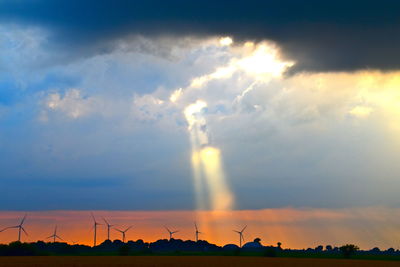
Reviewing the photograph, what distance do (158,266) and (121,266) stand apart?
7.96m

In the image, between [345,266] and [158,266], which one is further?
[345,266]

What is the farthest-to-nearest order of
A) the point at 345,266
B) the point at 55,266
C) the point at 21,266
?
the point at 345,266 < the point at 21,266 < the point at 55,266

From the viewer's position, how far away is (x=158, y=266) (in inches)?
4328

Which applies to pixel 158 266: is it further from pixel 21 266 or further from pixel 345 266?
pixel 345 266

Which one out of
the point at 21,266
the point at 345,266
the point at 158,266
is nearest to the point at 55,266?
the point at 21,266

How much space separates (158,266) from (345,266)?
58859 mm

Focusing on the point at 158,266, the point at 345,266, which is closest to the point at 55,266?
the point at 158,266

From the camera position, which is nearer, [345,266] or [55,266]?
[55,266]

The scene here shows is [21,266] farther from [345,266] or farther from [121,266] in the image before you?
[345,266]

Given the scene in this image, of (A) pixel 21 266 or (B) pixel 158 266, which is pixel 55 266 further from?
(B) pixel 158 266

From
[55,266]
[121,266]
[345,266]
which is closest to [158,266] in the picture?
[121,266]

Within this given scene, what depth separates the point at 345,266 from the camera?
5753 inches

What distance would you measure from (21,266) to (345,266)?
8141 cm

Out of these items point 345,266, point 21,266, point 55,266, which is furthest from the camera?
point 345,266
